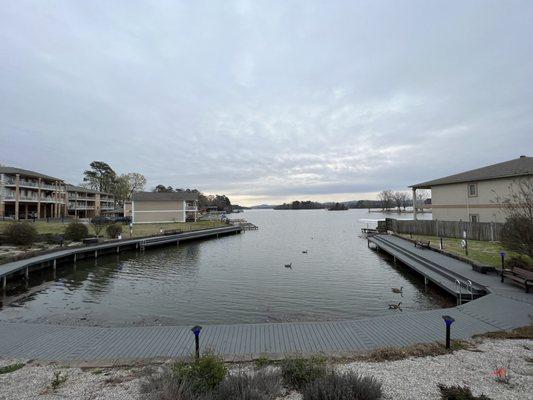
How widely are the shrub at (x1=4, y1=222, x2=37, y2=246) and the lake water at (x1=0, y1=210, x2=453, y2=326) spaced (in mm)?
5847

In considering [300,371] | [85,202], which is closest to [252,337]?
[300,371]

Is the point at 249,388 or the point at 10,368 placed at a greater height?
the point at 249,388

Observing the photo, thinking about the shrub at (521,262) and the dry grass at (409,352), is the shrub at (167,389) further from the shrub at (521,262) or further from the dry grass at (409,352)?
the shrub at (521,262)

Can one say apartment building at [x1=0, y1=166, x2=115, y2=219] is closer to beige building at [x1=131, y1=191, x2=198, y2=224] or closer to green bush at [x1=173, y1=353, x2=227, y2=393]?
beige building at [x1=131, y1=191, x2=198, y2=224]

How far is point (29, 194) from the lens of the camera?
2304 inches

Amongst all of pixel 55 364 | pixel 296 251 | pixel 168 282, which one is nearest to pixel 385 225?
pixel 296 251

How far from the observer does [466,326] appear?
26.5ft

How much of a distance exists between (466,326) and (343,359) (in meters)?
4.11

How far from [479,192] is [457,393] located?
2707cm

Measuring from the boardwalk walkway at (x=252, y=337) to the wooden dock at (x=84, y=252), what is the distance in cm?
1103

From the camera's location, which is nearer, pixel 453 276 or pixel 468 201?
pixel 453 276

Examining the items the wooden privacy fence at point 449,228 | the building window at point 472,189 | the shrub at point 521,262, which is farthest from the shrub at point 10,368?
the building window at point 472,189

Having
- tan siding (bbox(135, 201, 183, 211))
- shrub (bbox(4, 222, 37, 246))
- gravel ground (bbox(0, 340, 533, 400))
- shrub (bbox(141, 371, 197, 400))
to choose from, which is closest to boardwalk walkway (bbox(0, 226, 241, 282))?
shrub (bbox(4, 222, 37, 246))

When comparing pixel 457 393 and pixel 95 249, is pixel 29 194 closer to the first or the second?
pixel 95 249
